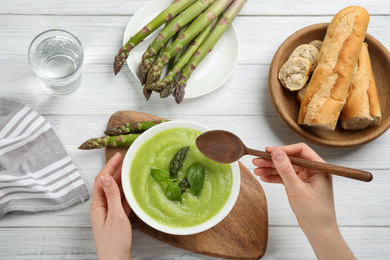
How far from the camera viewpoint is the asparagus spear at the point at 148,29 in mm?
2168

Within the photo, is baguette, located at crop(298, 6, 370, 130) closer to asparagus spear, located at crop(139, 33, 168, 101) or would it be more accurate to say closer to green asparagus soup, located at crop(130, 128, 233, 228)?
green asparagus soup, located at crop(130, 128, 233, 228)

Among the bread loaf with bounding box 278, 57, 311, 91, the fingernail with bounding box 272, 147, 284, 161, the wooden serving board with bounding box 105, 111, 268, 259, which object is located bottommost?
the wooden serving board with bounding box 105, 111, 268, 259

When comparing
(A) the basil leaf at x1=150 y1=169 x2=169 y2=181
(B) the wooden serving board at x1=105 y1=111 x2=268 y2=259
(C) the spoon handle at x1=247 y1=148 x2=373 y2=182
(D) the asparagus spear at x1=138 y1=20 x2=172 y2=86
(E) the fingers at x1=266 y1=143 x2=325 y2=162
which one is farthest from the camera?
(D) the asparagus spear at x1=138 y1=20 x2=172 y2=86

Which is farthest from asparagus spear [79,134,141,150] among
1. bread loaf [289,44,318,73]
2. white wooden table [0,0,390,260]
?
bread loaf [289,44,318,73]

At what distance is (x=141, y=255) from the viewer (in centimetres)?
214

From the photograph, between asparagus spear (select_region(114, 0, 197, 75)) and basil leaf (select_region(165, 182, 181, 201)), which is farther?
asparagus spear (select_region(114, 0, 197, 75))

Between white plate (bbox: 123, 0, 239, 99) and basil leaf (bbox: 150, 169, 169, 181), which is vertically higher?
white plate (bbox: 123, 0, 239, 99)

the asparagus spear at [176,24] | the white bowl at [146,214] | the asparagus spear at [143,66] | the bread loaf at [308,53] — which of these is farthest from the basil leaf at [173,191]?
the bread loaf at [308,53]

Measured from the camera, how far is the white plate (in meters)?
2.23

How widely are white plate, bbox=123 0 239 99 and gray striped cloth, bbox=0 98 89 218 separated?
0.60m

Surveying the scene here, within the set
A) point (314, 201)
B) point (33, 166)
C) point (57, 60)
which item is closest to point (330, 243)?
point (314, 201)

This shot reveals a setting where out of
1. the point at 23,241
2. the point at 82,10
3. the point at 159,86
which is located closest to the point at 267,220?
the point at 159,86

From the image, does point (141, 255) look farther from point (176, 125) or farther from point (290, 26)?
point (290, 26)

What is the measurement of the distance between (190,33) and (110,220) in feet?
3.50
